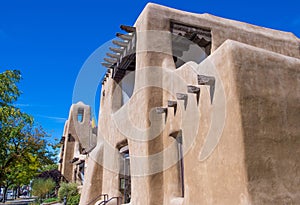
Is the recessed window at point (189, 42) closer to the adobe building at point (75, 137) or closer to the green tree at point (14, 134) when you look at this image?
the green tree at point (14, 134)

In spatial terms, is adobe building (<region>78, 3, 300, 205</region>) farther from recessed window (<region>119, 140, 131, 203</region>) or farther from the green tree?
the green tree

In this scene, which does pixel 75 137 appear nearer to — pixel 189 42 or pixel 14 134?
pixel 14 134

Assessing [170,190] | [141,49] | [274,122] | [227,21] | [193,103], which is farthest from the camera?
[227,21]

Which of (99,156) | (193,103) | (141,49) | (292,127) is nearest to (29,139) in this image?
(99,156)

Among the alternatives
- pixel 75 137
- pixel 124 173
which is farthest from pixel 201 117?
pixel 75 137

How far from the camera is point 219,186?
5.58 m

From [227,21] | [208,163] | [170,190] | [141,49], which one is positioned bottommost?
[170,190]

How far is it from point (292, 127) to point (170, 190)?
12.9ft

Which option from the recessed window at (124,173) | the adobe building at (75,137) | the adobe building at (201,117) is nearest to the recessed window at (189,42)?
the adobe building at (201,117)

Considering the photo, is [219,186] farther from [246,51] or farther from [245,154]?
[246,51]

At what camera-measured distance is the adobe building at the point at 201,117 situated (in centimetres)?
524

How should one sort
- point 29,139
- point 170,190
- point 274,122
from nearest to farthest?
point 274,122 < point 170,190 < point 29,139

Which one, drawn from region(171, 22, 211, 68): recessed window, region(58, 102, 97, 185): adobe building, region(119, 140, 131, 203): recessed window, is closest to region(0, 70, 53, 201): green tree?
region(119, 140, 131, 203): recessed window

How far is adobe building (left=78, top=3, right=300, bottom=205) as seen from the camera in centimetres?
524
